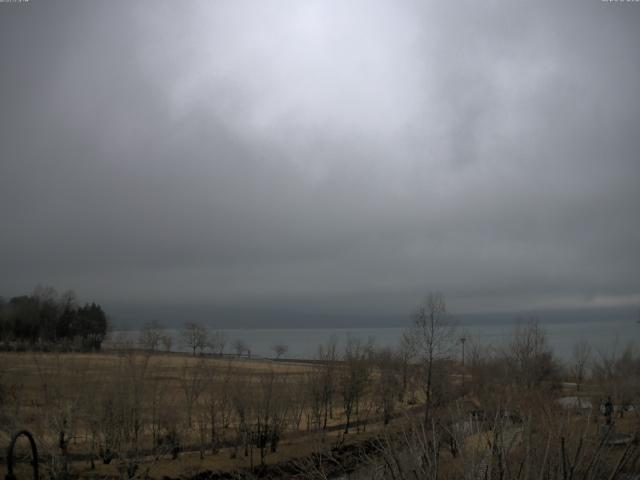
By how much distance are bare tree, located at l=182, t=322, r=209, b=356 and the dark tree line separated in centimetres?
2242

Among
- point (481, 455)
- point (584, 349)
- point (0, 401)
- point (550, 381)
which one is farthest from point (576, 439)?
point (584, 349)

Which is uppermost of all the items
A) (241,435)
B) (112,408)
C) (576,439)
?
(576,439)

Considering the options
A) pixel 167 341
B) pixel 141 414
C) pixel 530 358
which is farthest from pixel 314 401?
pixel 167 341

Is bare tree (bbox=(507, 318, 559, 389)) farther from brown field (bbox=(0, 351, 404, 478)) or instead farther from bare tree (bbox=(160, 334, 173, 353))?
bare tree (bbox=(160, 334, 173, 353))

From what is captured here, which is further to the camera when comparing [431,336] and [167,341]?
[167,341]

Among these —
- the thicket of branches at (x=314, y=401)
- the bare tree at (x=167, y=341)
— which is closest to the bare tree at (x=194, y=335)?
the bare tree at (x=167, y=341)

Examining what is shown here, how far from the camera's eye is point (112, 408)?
130 ft

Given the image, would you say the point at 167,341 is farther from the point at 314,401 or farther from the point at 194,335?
the point at 314,401

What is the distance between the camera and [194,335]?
15325 cm

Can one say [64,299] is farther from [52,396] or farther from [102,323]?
[52,396]

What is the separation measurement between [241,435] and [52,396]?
601 inches

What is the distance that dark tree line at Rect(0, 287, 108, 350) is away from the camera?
5039 inches

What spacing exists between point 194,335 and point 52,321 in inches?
1419

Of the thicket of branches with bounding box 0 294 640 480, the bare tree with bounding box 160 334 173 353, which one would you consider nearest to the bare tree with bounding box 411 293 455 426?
the thicket of branches with bounding box 0 294 640 480
